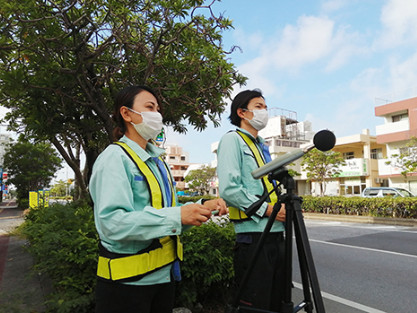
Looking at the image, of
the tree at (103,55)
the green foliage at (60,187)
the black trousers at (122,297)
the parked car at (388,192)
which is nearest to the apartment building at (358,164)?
the parked car at (388,192)

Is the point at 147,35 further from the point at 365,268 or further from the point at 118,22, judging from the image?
the point at 365,268

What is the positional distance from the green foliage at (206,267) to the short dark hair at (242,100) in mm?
1295

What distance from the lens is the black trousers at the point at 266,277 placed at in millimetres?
1837

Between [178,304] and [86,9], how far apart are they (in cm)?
447

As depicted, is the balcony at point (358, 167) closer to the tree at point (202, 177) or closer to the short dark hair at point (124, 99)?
the tree at point (202, 177)

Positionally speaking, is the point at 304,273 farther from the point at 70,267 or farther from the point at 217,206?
the point at 70,267

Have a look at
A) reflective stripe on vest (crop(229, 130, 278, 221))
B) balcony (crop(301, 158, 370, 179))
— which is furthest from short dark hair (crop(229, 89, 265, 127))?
balcony (crop(301, 158, 370, 179))

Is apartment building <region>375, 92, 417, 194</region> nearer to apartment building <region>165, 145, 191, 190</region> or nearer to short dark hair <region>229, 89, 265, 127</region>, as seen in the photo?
short dark hair <region>229, 89, 265, 127</region>

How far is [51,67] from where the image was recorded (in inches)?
212

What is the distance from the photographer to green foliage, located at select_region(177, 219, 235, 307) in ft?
9.47

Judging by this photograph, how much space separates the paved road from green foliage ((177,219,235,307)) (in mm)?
781

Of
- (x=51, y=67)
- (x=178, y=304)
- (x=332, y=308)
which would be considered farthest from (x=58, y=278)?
(x=51, y=67)

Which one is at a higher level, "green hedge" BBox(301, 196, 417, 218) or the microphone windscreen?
the microphone windscreen

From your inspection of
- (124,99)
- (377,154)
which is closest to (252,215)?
(124,99)
